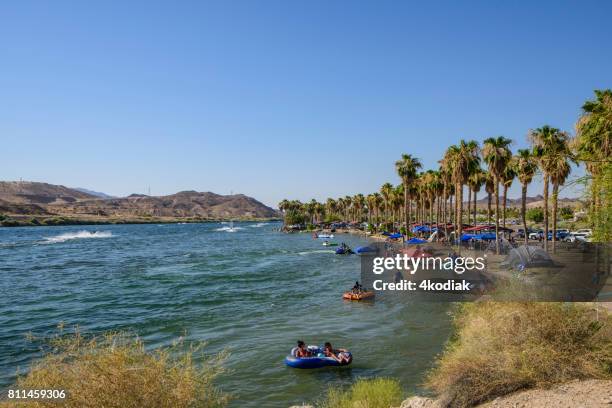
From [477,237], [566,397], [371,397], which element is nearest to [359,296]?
[371,397]

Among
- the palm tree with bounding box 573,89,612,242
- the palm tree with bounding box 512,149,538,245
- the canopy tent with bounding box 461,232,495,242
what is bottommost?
the canopy tent with bounding box 461,232,495,242

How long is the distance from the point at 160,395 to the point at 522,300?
10.4 meters

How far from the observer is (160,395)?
29.1ft

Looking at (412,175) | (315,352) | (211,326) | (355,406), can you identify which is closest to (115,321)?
(211,326)

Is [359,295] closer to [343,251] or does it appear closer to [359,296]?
[359,296]

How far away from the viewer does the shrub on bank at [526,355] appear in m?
10.9

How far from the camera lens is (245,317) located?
27.8m

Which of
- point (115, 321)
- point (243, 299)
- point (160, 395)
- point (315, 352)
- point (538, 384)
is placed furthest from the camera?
point (243, 299)

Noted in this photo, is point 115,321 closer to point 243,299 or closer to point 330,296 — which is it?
point 243,299

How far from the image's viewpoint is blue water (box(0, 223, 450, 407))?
58.9 feet

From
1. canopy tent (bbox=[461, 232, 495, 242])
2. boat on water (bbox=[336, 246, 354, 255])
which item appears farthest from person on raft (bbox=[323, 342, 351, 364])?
boat on water (bbox=[336, 246, 354, 255])

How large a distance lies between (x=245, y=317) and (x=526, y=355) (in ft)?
62.9

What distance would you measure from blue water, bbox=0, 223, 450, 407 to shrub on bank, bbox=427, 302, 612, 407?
449 cm

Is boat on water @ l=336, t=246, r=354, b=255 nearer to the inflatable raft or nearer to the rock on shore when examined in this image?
the inflatable raft
